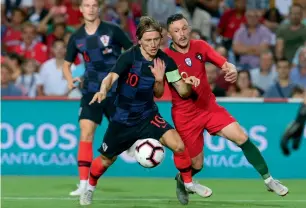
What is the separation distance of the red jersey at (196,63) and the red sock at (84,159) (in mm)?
1613

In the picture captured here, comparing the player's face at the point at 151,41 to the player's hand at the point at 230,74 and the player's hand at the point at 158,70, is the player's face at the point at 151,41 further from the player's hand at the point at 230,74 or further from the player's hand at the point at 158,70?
the player's hand at the point at 230,74

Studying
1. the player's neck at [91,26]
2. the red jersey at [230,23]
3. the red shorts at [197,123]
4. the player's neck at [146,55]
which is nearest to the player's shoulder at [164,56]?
the player's neck at [146,55]

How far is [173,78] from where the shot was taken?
10258mm

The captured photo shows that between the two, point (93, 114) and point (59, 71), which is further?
point (59, 71)

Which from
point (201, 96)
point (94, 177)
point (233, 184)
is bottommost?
point (233, 184)

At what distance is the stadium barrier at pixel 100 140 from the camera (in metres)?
14.2

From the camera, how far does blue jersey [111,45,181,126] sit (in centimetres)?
1019

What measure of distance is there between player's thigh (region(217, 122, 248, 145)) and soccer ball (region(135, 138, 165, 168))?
2.84 ft

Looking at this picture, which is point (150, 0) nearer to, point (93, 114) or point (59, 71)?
point (59, 71)

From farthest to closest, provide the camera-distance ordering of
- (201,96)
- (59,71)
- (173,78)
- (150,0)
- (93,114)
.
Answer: (150,0)
(59,71)
(93,114)
(201,96)
(173,78)

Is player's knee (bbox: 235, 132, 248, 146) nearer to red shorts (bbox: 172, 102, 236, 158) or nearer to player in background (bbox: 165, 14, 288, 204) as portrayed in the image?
player in background (bbox: 165, 14, 288, 204)

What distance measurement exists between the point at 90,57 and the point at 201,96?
183 centimetres

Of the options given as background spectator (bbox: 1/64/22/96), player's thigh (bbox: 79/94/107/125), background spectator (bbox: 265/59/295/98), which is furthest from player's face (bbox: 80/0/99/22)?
background spectator (bbox: 265/59/295/98)

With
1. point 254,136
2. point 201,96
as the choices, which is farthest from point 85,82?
point 254,136
